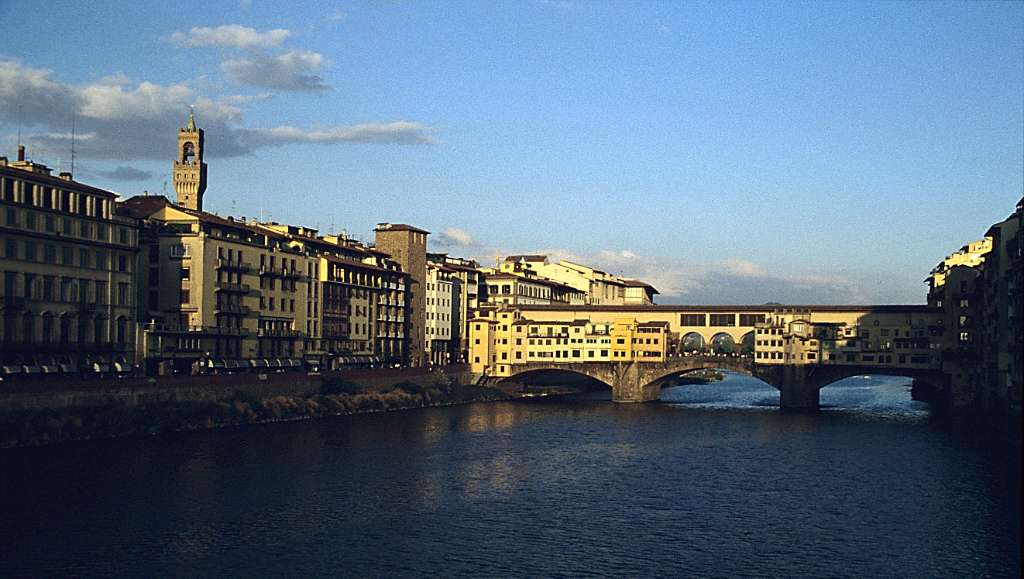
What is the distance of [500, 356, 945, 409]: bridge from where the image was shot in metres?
111

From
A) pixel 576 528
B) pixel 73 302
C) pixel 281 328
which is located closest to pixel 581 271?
pixel 281 328

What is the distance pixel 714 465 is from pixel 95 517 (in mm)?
37736

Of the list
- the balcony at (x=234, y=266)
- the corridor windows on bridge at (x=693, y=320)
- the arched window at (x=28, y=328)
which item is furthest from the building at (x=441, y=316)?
the arched window at (x=28, y=328)

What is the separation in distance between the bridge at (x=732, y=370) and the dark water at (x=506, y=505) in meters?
26.9

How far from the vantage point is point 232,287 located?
3671 inches

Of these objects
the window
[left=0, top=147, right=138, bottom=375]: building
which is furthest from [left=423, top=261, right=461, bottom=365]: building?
[left=0, top=147, right=138, bottom=375]: building

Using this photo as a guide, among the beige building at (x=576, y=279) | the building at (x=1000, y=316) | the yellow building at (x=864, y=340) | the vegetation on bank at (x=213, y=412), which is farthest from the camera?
the beige building at (x=576, y=279)

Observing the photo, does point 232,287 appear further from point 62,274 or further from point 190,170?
point 190,170

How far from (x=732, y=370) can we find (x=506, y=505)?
6607 cm

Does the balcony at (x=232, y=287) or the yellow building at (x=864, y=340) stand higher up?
the balcony at (x=232, y=287)

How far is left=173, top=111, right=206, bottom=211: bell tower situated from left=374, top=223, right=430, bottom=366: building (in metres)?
24.0

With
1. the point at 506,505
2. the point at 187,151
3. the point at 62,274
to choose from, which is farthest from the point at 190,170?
the point at 506,505

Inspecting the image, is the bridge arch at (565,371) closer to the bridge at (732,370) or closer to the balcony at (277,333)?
the bridge at (732,370)

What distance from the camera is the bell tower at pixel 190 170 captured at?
135125 mm
